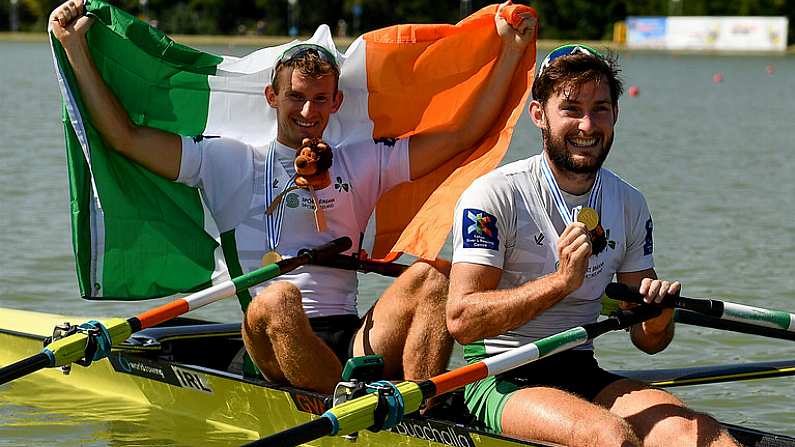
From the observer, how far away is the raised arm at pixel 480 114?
6520mm

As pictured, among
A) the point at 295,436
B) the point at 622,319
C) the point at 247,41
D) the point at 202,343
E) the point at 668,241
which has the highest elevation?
the point at 622,319

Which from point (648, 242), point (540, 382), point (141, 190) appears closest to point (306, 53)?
point (141, 190)

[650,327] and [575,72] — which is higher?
[575,72]

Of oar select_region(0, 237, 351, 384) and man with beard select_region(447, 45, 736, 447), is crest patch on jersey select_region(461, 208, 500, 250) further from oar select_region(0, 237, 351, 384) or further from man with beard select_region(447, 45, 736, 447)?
oar select_region(0, 237, 351, 384)

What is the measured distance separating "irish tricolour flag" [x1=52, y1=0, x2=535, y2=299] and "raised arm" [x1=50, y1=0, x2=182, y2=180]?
57 mm

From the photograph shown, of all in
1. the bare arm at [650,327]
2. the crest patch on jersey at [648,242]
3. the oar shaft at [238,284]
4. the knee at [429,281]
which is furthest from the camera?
the oar shaft at [238,284]

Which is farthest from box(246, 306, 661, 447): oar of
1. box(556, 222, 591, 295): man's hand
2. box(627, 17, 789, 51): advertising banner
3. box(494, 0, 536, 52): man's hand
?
box(627, 17, 789, 51): advertising banner

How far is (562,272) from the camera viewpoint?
4.87 metres

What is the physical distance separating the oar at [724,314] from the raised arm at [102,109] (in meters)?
2.43

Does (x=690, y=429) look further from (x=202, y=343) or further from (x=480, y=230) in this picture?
(x=202, y=343)

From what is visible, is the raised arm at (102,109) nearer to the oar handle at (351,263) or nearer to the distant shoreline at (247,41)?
the oar handle at (351,263)

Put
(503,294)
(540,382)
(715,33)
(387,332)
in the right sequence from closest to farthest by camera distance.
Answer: (503,294) < (540,382) < (387,332) < (715,33)

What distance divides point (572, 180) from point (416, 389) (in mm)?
1043

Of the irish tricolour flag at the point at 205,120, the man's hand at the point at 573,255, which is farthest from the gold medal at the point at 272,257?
the man's hand at the point at 573,255
